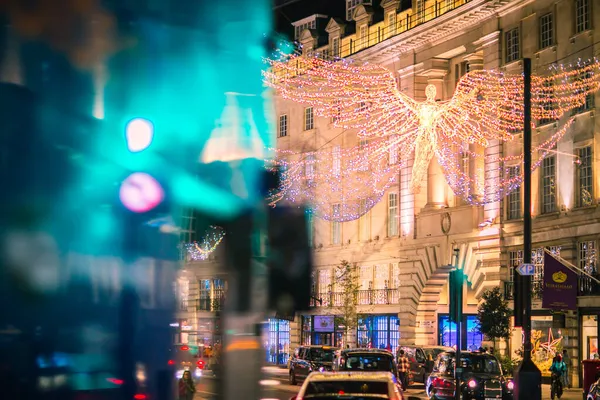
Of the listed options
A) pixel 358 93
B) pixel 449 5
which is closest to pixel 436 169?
pixel 358 93

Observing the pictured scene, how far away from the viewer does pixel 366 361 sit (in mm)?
29562

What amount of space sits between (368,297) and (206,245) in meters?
56.9

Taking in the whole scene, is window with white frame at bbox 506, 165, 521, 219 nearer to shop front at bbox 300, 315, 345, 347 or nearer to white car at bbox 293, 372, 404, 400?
shop front at bbox 300, 315, 345, 347

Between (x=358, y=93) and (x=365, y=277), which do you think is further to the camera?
(x=365, y=277)

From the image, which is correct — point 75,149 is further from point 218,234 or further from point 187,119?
point 218,234

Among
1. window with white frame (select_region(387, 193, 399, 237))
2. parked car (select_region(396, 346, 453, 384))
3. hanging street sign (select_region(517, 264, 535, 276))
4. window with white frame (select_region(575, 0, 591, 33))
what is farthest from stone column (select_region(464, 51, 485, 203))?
hanging street sign (select_region(517, 264, 535, 276))

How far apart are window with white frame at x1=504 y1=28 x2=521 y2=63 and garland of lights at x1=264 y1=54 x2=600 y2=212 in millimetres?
1461

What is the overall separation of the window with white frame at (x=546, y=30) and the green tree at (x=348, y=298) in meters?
20.0

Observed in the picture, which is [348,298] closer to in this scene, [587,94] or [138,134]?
[587,94]

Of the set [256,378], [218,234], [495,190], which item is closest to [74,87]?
[218,234]

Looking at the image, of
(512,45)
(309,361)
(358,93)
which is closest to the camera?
(309,361)

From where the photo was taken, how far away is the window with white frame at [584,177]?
4425 cm

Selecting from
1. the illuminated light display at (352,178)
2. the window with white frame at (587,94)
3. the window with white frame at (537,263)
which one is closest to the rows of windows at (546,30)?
the window with white frame at (587,94)

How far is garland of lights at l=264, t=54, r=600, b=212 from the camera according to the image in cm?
4578
